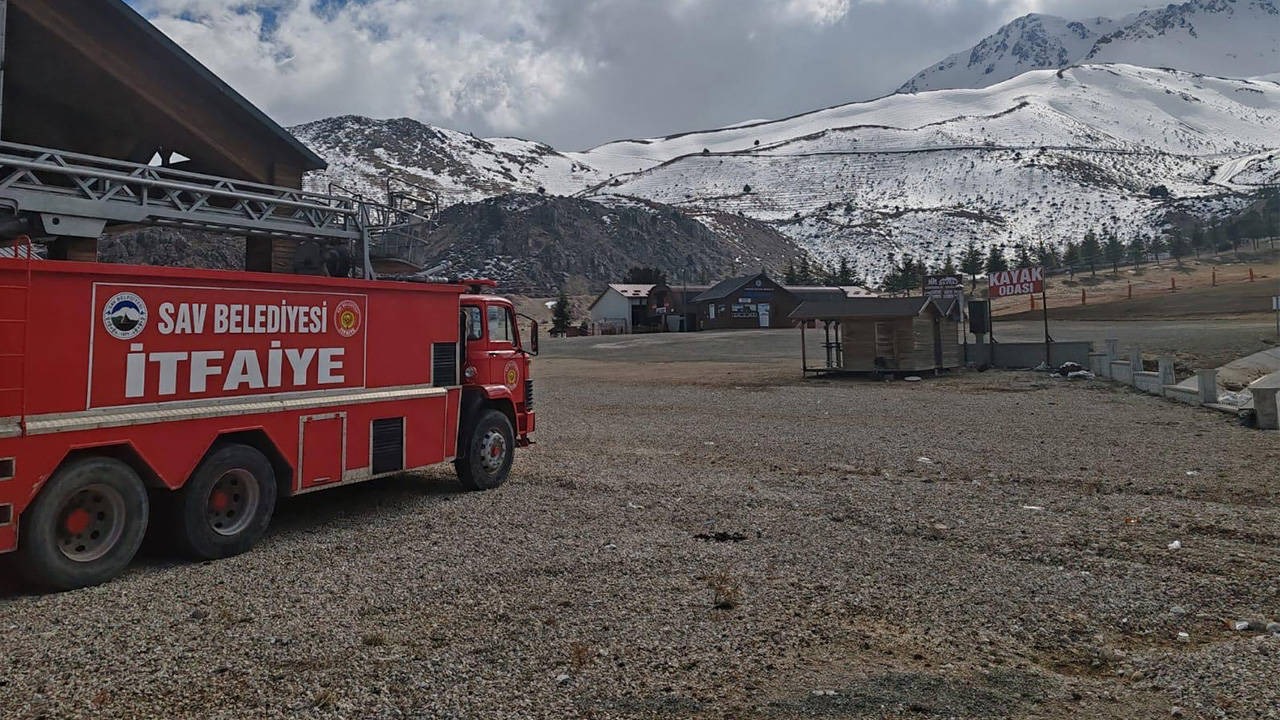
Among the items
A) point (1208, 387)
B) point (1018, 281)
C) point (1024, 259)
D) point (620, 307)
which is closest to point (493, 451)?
point (1208, 387)

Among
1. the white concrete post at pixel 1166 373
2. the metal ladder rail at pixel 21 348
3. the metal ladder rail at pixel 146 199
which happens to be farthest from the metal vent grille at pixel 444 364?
the white concrete post at pixel 1166 373

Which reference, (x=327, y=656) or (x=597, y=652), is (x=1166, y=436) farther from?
(x=327, y=656)

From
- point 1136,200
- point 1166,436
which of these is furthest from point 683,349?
point 1136,200

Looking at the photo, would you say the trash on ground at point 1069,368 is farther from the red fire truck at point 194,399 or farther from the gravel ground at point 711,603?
the red fire truck at point 194,399

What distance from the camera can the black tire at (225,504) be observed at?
22.4 feet

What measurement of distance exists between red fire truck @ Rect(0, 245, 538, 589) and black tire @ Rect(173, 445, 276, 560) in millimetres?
14

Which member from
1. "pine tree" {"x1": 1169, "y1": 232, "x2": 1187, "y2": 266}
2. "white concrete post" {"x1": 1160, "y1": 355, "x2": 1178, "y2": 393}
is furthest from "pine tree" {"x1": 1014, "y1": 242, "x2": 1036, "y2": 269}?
"white concrete post" {"x1": 1160, "y1": 355, "x2": 1178, "y2": 393}

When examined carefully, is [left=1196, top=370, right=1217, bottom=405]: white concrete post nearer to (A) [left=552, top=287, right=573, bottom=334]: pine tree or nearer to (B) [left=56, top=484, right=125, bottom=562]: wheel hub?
(B) [left=56, top=484, right=125, bottom=562]: wheel hub

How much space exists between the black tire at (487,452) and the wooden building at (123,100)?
7.39m

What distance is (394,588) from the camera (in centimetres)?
621

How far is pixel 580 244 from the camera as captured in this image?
133 metres

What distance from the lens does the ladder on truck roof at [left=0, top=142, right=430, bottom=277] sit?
9.73 m

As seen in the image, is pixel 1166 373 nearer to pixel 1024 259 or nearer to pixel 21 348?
pixel 21 348

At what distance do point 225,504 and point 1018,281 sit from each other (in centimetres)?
2753
